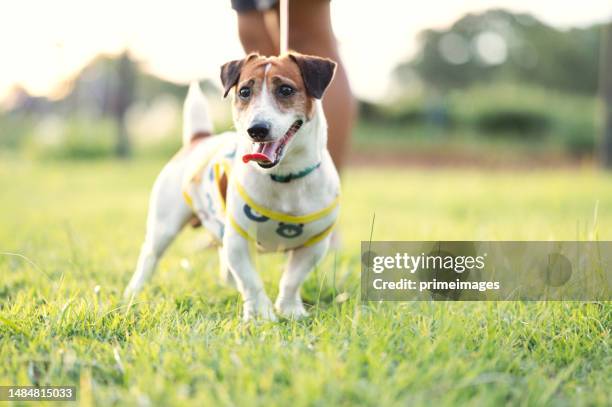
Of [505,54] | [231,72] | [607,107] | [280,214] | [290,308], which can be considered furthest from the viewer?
[505,54]

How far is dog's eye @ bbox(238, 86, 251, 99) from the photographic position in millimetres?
2420

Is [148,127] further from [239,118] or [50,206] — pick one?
[239,118]

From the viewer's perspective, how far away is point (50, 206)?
6.49 m

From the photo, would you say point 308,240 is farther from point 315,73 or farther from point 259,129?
point 315,73

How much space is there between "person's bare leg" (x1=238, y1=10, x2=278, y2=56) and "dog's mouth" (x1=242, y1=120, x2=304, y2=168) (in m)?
1.22

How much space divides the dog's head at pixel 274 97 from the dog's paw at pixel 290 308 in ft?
1.87

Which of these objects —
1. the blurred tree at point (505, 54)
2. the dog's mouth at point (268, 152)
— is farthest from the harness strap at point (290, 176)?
the blurred tree at point (505, 54)

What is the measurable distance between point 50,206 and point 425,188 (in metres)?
4.64

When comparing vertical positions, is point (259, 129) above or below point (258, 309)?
above

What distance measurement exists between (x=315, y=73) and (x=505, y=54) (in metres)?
23.5

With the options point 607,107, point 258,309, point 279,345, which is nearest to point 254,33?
point 258,309

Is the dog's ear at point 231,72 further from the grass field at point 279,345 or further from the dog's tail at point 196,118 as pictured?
the grass field at point 279,345

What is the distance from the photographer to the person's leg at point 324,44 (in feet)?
10.4

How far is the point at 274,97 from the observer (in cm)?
235
